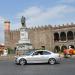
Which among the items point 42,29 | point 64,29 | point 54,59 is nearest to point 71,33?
point 64,29

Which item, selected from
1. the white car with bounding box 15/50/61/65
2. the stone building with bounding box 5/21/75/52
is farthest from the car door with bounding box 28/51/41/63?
the stone building with bounding box 5/21/75/52

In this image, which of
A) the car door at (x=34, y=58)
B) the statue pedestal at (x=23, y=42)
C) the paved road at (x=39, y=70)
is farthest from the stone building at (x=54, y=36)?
the paved road at (x=39, y=70)

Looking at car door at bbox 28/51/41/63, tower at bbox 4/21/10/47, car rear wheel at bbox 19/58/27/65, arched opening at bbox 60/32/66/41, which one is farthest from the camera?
tower at bbox 4/21/10/47

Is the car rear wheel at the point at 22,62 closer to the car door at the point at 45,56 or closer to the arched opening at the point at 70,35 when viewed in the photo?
the car door at the point at 45,56

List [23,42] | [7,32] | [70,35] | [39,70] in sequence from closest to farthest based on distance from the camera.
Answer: [39,70], [23,42], [70,35], [7,32]

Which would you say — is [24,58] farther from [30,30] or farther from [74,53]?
[30,30]

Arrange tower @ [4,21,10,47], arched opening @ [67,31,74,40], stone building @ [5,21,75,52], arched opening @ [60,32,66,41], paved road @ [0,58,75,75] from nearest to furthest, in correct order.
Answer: paved road @ [0,58,75,75]
stone building @ [5,21,75,52]
arched opening @ [67,31,74,40]
arched opening @ [60,32,66,41]
tower @ [4,21,10,47]

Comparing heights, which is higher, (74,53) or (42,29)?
(42,29)

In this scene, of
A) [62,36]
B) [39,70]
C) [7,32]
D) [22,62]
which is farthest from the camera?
[7,32]

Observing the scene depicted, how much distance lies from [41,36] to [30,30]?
18.0ft

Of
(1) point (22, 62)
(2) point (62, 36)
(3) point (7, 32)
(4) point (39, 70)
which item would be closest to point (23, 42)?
(1) point (22, 62)

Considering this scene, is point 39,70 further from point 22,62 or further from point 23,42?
point 23,42

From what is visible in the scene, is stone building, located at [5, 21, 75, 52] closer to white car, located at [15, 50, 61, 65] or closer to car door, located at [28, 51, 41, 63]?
white car, located at [15, 50, 61, 65]

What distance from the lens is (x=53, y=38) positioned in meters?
87.5
